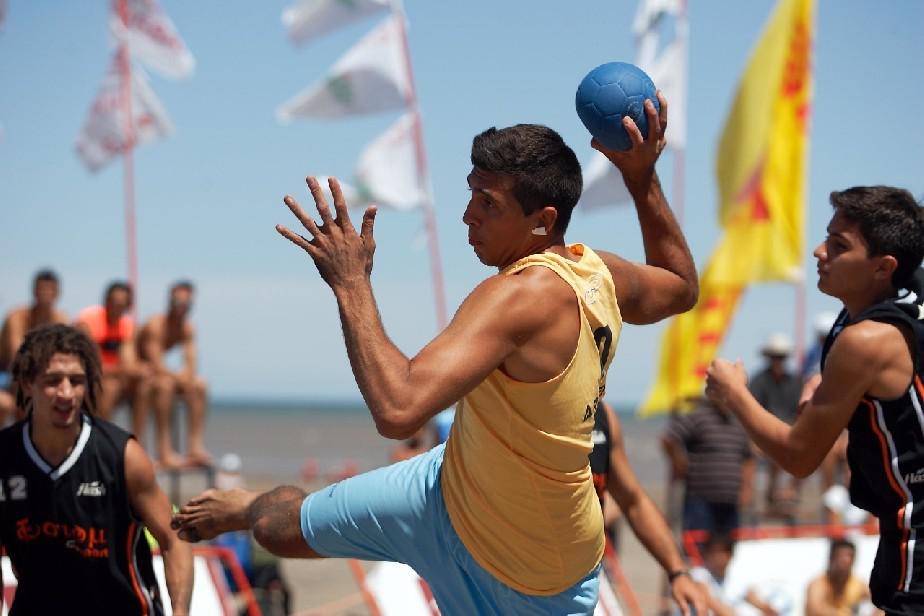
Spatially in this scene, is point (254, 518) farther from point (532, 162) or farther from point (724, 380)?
point (724, 380)

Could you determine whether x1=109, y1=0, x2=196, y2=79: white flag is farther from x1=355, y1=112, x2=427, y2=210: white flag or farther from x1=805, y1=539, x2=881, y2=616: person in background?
x1=805, y1=539, x2=881, y2=616: person in background

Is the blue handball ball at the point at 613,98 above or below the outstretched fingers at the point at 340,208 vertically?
above

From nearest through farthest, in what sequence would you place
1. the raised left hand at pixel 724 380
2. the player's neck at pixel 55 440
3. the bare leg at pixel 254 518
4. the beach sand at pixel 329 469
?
1. the bare leg at pixel 254 518
2. the raised left hand at pixel 724 380
3. the player's neck at pixel 55 440
4. the beach sand at pixel 329 469

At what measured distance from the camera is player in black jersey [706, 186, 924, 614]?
3.90 metres

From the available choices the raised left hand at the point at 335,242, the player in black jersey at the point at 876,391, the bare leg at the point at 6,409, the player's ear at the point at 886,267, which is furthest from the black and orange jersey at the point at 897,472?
the bare leg at the point at 6,409

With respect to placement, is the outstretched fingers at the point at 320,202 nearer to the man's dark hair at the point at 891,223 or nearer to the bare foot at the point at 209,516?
the bare foot at the point at 209,516

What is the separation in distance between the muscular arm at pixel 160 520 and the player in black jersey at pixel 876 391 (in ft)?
6.46

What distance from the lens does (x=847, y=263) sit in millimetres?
4090

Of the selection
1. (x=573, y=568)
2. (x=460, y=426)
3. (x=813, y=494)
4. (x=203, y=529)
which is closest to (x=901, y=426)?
(x=573, y=568)

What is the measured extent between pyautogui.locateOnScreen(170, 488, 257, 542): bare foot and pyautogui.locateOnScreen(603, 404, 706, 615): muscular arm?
1.60m

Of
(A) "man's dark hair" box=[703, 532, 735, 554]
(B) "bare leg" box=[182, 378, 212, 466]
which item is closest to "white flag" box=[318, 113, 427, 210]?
(B) "bare leg" box=[182, 378, 212, 466]

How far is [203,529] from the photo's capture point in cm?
406

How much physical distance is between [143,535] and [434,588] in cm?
126

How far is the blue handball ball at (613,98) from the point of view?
12.7 ft
